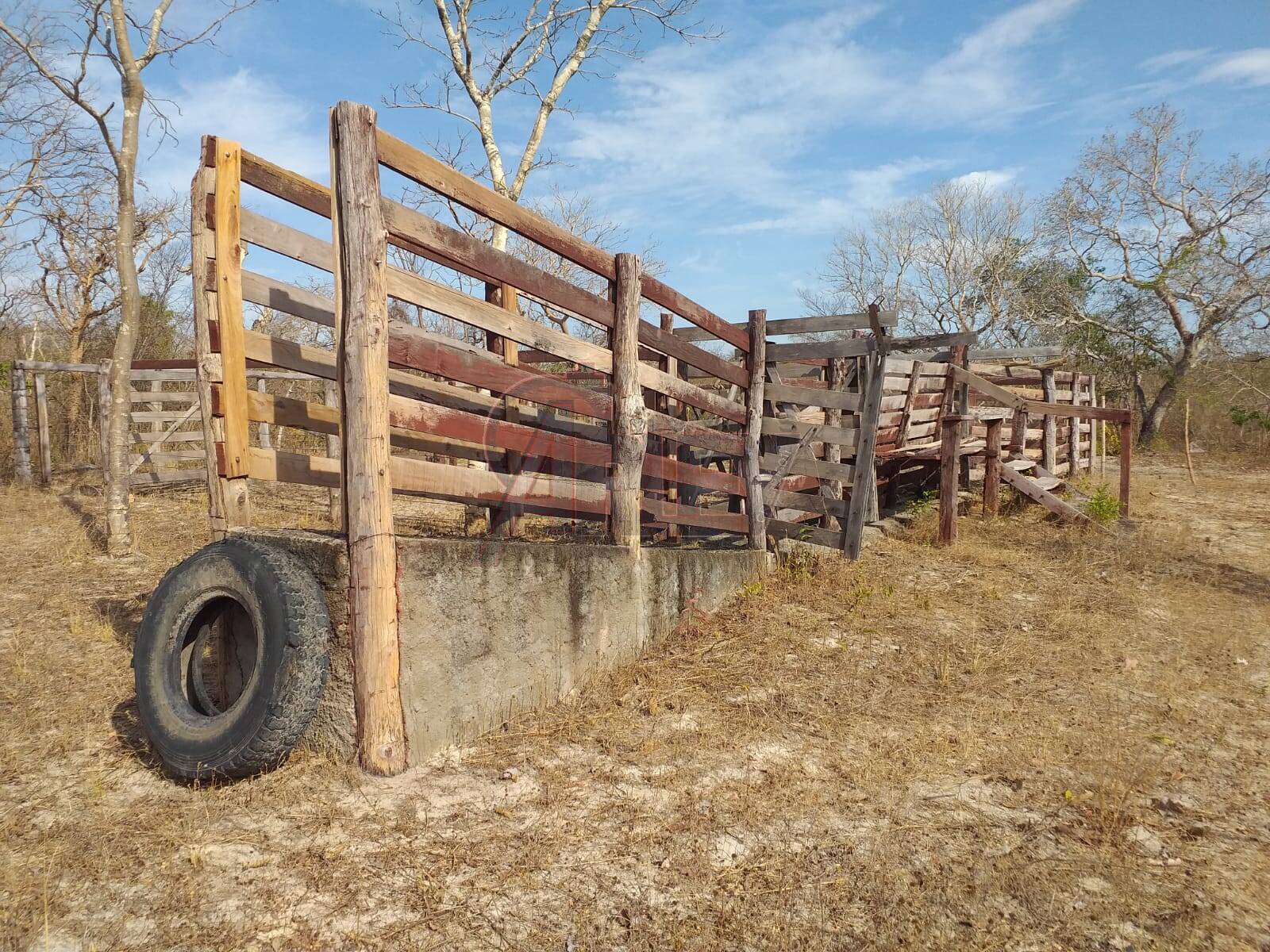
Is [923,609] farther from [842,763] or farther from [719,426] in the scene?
[719,426]

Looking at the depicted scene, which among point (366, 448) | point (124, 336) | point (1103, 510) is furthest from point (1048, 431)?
point (124, 336)

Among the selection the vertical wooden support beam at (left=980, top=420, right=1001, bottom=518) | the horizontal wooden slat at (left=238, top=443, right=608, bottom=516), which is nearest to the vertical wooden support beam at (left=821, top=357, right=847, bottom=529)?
the vertical wooden support beam at (left=980, top=420, right=1001, bottom=518)

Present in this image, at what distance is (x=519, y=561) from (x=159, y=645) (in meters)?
1.72

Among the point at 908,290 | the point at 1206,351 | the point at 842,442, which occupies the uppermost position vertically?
the point at 908,290

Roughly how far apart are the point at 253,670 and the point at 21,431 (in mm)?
12355

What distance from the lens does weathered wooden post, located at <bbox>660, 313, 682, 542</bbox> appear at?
6.67 meters

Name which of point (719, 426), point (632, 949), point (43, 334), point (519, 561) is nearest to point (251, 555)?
point (519, 561)

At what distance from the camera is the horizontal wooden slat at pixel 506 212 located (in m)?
3.78

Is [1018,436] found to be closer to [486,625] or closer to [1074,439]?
[1074,439]

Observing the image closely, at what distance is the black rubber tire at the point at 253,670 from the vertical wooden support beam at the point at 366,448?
0.21 m

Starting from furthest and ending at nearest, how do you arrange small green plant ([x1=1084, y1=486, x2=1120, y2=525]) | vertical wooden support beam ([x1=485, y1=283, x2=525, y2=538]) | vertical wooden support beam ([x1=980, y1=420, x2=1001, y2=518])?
vertical wooden support beam ([x1=980, y1=420, x2=1001, y2=518])
small green plant ([x1=1084, y1=486, x2=1120, y2=525])
vertical wooden support beam ([x1=485, y1=283, x2=525, y2=538])

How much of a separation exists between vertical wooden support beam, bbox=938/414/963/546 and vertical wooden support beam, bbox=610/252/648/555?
4678 mm

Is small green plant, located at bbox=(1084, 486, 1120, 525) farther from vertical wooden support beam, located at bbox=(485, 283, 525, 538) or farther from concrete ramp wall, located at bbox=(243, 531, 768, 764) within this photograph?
vertical wooden support beam, located at bbox=(485, 283, 525, 538)

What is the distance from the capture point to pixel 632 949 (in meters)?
2.52
